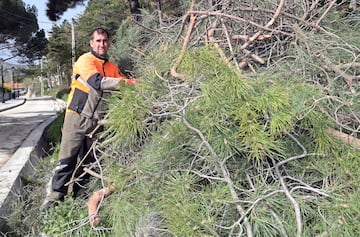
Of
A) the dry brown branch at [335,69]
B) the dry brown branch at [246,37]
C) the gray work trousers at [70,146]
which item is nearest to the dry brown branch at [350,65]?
the dry brown branch at [335,69]

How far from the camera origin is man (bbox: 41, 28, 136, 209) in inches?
118

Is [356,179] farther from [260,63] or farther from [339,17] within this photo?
[339,17]

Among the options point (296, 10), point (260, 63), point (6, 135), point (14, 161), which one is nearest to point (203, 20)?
point (260, 63)

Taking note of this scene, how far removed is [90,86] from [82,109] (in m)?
0.20

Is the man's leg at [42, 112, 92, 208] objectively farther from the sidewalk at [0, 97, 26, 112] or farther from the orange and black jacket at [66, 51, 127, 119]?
the sidewalk at [0, 97, 26, 112]

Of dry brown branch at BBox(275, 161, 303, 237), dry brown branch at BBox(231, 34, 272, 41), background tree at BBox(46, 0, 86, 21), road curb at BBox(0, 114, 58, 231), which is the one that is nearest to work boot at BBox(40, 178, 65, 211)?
road curb at BBox(0, 114, 58, 231)

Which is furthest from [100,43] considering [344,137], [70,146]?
[344,137]

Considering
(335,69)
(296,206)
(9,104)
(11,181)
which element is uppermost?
(335,69)

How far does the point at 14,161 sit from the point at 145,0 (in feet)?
11.3

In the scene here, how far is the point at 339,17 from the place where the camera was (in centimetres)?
288

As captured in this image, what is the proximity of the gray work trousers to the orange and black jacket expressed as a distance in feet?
0.22

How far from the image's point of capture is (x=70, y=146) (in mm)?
3170

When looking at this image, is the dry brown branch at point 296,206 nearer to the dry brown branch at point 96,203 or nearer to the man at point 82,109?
the dry brown branch at point 96,203

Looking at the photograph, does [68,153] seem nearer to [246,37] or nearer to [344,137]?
[246,37]
